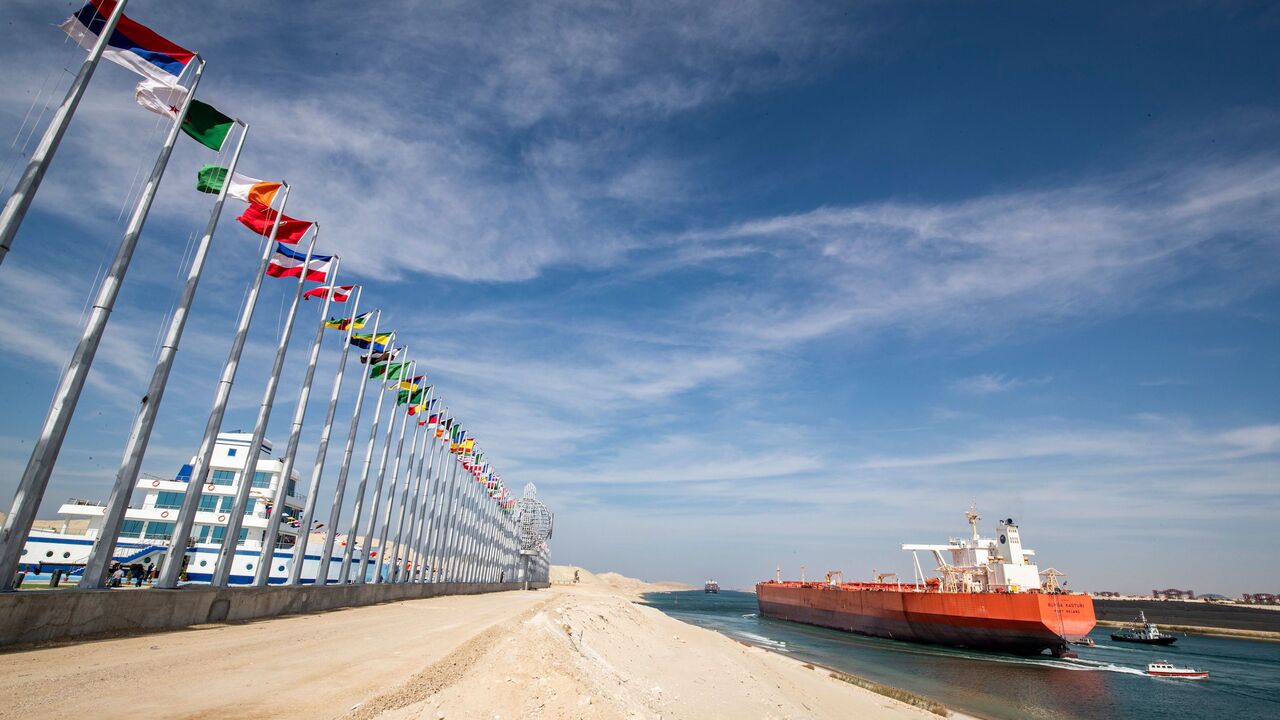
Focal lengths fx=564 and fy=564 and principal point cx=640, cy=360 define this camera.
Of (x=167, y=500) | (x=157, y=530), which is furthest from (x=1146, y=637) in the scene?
(x=167, y=500)

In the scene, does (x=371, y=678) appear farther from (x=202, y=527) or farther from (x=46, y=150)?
(x=202, y=527)

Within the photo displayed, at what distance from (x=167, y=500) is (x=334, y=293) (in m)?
33.2

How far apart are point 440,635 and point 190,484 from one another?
8.48 meters

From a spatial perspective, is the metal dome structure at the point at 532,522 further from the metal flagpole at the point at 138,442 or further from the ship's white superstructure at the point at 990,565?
the metal flagpole at the point at 138,442

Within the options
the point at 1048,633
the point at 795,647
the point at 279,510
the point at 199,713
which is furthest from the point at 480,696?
the point at 1048,633

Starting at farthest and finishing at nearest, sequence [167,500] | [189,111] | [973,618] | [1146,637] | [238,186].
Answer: [1146,637]
[973,618]
[167,500]
[238,186]
[189,111]

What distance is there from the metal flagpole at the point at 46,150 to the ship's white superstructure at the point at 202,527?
27.4 meters

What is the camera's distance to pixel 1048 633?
137 feet

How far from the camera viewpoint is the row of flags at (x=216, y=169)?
47.4 feet

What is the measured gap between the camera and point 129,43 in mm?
14758

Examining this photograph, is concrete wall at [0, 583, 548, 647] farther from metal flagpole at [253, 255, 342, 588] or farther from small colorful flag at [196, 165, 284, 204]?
small colorful flag at [196, 165, 284, 204]

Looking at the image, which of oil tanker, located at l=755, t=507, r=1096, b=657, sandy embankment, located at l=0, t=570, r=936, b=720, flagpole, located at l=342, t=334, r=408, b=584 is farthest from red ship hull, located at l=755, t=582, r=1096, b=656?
flagpole, located at l=342, t=334, r=408, b=584

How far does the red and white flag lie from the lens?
2452 centimetres

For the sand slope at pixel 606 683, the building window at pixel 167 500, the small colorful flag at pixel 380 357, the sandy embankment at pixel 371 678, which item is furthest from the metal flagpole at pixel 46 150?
the building window at pixel 167 500
